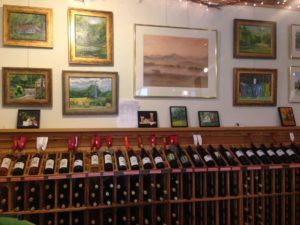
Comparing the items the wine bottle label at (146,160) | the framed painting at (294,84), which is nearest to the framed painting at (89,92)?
the wine bottle label at (146,160)

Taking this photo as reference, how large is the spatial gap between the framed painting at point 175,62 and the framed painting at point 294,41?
0.94m

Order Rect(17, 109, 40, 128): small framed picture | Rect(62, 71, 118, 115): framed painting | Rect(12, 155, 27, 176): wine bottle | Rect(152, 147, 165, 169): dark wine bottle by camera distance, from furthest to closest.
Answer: Rect(62, 71, 118, 115): framed painting, Rect(17, 109, 40, 128): small framed picture, Rect(152, 147, 165, 169): dark wine bottle, Rect(12, 155, 27, 176): wine bottle

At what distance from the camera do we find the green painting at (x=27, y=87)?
2.48 m

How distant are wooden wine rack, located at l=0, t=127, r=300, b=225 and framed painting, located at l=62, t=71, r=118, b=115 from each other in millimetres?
223

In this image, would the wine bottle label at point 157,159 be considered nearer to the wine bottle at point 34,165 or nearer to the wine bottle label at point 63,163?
the wine bottle label at point 63,163

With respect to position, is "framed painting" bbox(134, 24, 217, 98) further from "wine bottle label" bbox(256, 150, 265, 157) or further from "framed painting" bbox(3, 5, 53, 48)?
"framed painting" bbox(3, 5, 53, 48)

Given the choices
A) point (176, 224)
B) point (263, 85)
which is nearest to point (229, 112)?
point (263, 85)

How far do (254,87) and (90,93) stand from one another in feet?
5.83

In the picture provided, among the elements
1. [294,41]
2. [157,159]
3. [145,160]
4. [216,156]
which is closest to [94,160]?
[145,160]

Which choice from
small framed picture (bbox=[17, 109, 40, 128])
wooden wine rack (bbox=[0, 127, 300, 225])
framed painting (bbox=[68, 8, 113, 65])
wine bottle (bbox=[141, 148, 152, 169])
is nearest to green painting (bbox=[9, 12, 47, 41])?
framed painting (bbox=[68, 8, 113, 65])

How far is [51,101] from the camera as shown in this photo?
256 centimetres

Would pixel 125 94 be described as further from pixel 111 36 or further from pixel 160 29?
pixel 160 29

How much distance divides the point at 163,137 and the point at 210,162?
52cm

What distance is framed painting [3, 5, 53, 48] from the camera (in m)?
2.46
